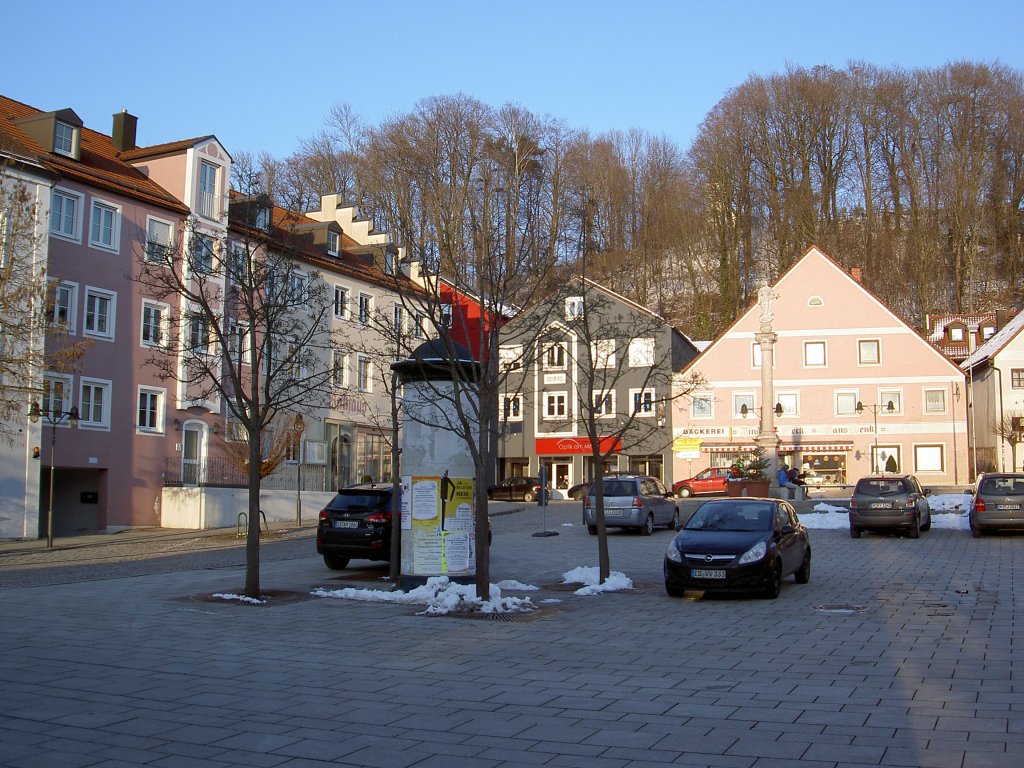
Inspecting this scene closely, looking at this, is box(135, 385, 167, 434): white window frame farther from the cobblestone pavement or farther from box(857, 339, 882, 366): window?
box(857, 339, 882, 366): window

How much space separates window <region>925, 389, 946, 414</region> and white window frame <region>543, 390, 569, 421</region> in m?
20.5

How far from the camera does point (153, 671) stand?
10266mm

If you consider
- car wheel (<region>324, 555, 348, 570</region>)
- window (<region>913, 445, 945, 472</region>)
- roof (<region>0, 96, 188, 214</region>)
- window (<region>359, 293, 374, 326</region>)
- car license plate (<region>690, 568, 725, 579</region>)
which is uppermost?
roof (<region>0, 96, 188, 214</region>)

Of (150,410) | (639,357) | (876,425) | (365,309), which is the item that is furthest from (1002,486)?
(639,357)

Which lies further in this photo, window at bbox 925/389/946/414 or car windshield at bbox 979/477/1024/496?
window at bbox 925/389/946/414

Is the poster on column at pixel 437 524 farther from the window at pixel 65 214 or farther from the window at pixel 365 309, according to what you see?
the window at pixel 65 214

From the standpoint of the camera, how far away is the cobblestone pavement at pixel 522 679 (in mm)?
7219

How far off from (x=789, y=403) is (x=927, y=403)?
7373mm

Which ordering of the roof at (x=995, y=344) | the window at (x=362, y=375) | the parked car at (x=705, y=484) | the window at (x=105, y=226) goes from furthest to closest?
1. the roof at (x=995, y=344)
2. the parked car at (x=705, y=484)
3. the window at (x=362, y=375)
4. the window at (x=105, y=226)

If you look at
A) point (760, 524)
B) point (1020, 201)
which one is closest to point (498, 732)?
point (760, 524)

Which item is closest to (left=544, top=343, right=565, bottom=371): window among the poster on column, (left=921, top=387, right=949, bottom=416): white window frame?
the poster on column

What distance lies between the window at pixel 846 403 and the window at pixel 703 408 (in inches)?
277

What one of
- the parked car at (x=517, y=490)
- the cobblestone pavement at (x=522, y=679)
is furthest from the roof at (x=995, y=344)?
the cobblestone pavement at (x=522, y=679)

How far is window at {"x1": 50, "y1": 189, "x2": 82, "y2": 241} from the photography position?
3384cm
